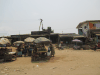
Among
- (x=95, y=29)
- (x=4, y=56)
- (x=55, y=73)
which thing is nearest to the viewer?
(x=55, y=73)

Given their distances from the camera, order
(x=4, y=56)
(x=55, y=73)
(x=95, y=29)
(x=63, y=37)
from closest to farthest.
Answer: (x=55, y=73) < (x=4, y=56) < (x=95, y=29) < (x=63, y=37)

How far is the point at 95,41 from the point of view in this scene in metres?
19.4

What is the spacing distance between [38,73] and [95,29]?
1987cm

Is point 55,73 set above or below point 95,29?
below

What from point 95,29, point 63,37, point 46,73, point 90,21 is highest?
Answer: point 90,21

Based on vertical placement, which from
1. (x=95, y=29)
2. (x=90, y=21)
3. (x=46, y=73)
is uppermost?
(x=90, y=21)

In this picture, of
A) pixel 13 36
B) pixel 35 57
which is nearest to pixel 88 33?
pixel 35 57

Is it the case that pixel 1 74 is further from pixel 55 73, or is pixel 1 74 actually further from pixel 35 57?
pixel 35 57

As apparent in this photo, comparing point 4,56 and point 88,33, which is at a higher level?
point 88,33

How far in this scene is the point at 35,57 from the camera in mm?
8773

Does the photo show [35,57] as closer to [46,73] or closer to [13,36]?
[46,73]

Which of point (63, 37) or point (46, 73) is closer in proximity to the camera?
point (46, 73)

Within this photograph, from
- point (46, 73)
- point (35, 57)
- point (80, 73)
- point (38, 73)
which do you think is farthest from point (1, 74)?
point (80, 73)

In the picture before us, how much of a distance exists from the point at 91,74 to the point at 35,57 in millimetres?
5502
